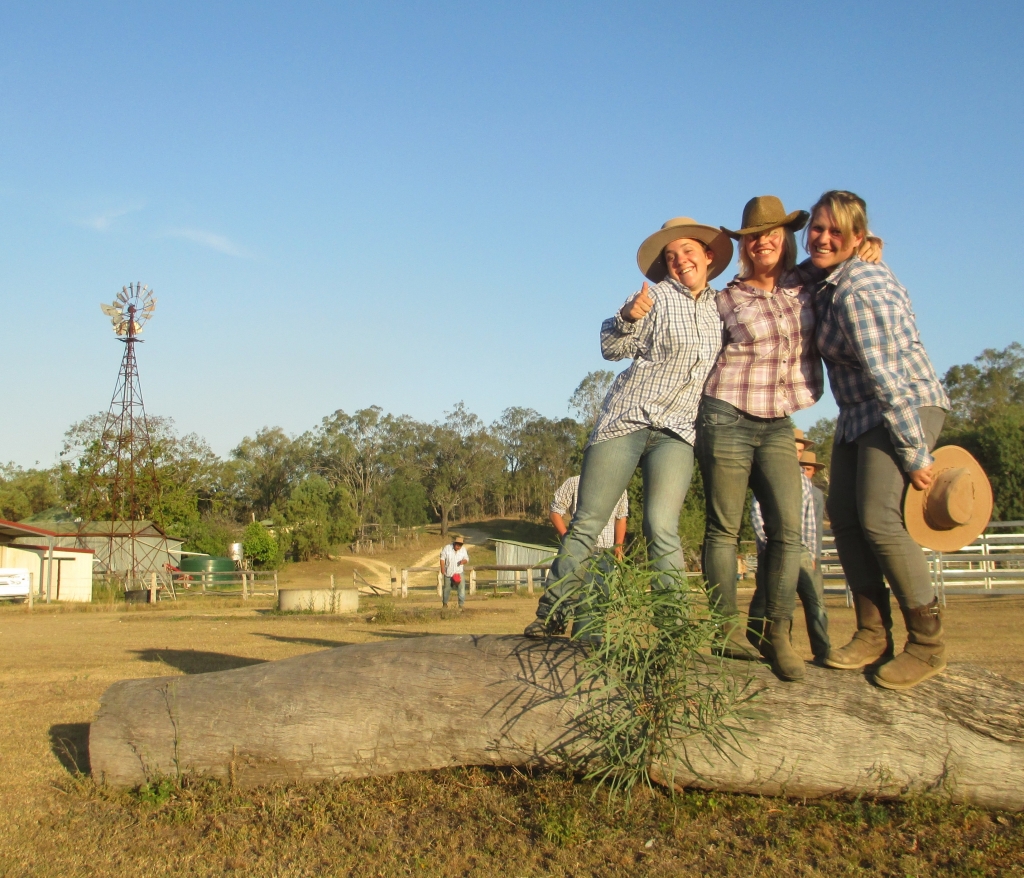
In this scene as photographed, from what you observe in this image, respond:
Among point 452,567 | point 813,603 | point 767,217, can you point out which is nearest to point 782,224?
point 767,217

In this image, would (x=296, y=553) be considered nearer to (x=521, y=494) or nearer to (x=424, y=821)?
(x=521, y=494)

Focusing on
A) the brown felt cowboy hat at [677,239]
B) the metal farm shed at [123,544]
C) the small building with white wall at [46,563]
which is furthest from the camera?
the metal farm shed at [123,544]

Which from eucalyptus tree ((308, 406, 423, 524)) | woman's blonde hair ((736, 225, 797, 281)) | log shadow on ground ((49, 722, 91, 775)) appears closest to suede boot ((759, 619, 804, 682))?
woman's blonde hair ((736, 225, 797, 281))

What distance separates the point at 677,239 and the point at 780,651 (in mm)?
1985

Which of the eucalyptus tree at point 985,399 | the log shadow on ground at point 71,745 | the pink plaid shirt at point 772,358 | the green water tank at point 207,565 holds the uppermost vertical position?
the eucalyptus tree at point 985,399

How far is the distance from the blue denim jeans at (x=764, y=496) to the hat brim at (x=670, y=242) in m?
0.88

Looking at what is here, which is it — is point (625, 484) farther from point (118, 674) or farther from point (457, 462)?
point (457, 462)

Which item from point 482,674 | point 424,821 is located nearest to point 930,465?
point 482,674

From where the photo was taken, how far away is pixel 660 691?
311cm

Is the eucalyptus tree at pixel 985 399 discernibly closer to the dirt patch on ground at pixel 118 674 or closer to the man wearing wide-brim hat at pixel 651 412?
the dirt patch on ground at pixel 118 674

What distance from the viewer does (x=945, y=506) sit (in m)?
3.54

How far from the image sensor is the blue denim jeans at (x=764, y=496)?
3.77 metres

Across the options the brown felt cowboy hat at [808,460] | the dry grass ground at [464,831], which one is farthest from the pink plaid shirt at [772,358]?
the brown felt cowboy hat at [808,460]

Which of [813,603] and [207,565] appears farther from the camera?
[207,565]
